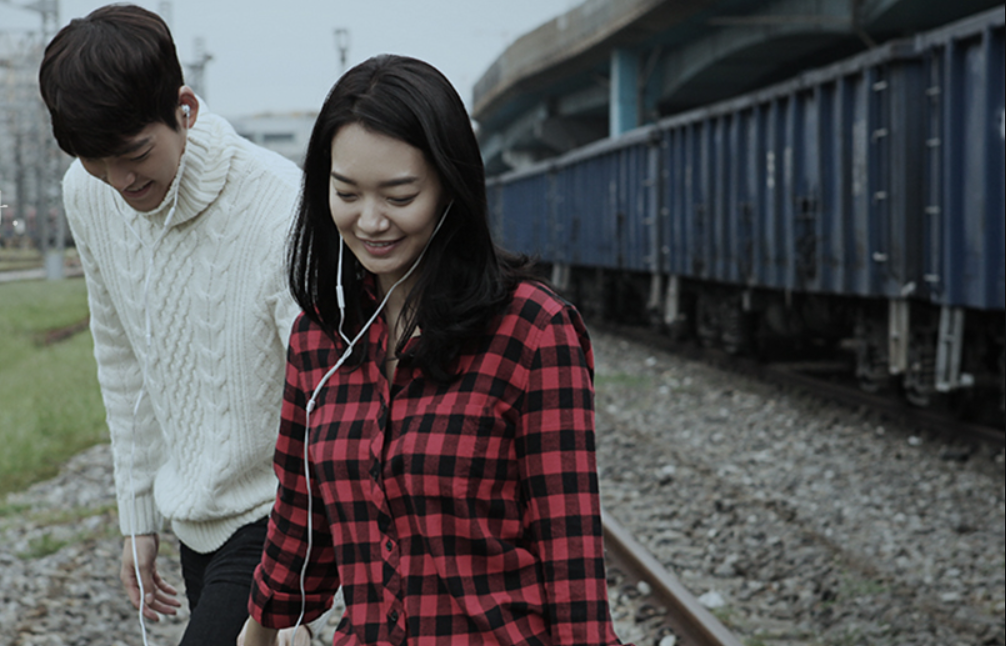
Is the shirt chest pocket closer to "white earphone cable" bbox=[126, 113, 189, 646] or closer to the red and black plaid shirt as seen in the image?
the red and black plaid shirt

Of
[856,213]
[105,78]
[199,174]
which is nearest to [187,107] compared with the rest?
[199,174]

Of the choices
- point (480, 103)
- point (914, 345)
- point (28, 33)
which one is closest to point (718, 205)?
point (914, 345)

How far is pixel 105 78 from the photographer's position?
1861 mm

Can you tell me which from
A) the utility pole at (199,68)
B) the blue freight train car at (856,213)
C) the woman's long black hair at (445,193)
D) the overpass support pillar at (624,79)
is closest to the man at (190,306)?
the woman's long black hair at (445,193)

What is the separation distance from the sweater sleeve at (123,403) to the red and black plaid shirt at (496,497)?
0.93 meters

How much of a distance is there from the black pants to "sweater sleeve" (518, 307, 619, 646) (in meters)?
0.73

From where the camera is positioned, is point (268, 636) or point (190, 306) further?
point (190, 306)

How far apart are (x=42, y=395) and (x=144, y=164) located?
10996mm

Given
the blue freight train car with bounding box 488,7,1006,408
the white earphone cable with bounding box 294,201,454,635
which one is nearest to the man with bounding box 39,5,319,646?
the white earphone cable with bounding box 294,201,454,635

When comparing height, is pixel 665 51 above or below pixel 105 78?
above

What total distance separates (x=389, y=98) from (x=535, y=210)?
25.8 metres

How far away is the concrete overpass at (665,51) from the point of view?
23109mm

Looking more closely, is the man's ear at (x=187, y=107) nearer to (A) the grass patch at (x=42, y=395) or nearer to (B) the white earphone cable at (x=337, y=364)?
(B) the white earphone cable at (x=337, y=364)

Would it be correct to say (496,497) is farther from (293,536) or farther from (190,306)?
(190,306)
